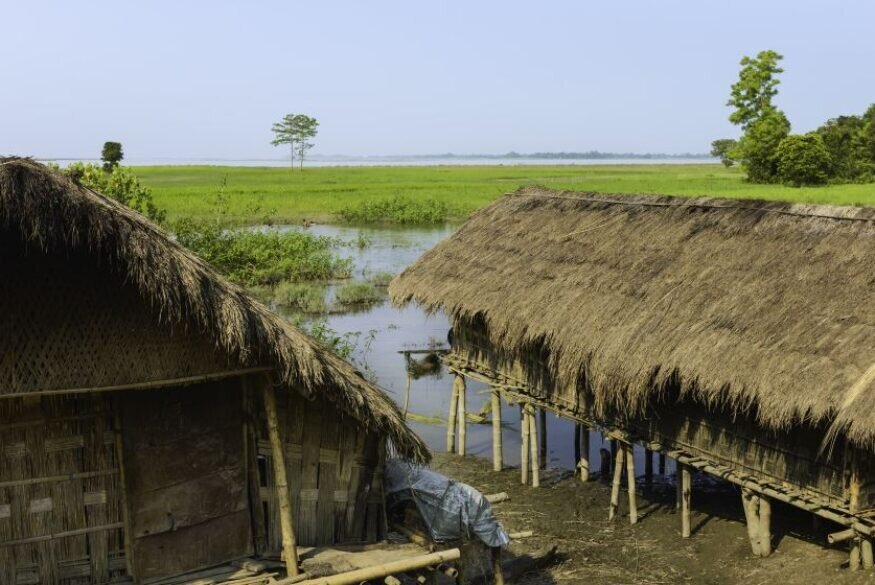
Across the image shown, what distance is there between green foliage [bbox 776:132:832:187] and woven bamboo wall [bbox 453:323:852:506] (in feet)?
96.2

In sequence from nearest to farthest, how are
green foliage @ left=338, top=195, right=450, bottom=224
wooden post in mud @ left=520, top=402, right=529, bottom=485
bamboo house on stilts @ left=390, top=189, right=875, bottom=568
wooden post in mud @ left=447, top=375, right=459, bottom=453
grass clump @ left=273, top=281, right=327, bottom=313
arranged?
bamboo house on stilts @ left=390, top=189, right=875, bottom=568 → wooden post in mud @ left=520, top=402, right=529, bottom=485 → wooden post in mud @ left=447, top=375, right=459, bottom=453 → grass clump @ left=273, top=281, right=327, bottom=313 → green foliage @ left=338, top=195, right=450, bottom=224

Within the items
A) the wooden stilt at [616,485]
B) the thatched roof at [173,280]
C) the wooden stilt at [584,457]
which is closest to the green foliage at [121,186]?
the wooden stilt at [584,457]

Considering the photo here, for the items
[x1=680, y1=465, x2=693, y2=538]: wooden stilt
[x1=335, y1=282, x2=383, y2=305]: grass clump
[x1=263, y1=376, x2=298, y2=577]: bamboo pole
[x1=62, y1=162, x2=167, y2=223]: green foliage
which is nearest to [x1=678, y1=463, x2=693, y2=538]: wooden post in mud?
[x1=680, y1=465, x2=693, y2=538]: wooden stilt

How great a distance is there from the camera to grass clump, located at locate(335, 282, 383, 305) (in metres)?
23.0

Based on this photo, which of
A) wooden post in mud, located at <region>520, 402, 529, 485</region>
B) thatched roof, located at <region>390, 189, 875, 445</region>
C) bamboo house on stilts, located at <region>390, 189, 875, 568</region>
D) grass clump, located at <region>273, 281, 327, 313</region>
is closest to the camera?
bamboo house on stilts, located at <region>390, 189, 875, 568</region>

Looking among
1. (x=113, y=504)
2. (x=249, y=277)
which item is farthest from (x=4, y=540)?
(x=249, y=277)

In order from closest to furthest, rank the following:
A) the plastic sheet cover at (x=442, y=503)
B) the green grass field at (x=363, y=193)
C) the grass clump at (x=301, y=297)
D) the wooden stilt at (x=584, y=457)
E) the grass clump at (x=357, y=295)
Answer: the plastic sheet cover at (x=442, y=503), the wooden stilt at (x=584, y=457), the grass clump at (x=301, y=297), the grass clump at (x=357, y=295), the green grass field at (x=363, y=193)

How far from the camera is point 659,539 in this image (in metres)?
10.2

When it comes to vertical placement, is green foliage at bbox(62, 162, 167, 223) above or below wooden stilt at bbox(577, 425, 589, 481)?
above

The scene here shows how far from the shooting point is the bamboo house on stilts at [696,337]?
8266 mm

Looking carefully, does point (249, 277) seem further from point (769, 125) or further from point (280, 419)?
point (769, 125)

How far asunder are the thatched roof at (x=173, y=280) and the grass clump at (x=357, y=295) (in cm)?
1658

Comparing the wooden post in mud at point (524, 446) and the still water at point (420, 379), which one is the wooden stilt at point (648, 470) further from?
the wooden post in mud at point (524, 446)

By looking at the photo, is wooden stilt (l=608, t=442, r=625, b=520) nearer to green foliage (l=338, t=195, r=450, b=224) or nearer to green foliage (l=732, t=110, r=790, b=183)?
green foliage (l=338, t=195, r=450, b=224)
